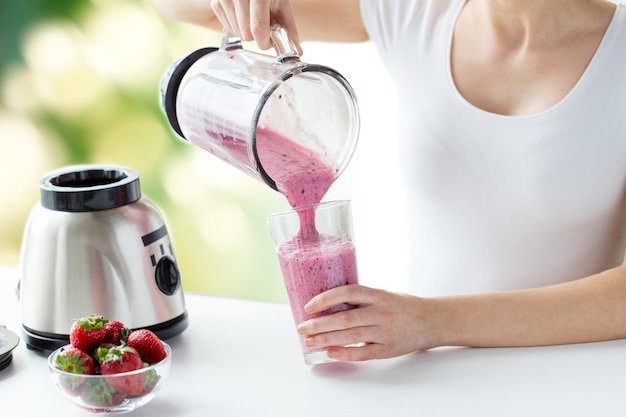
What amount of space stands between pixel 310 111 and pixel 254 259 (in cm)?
234

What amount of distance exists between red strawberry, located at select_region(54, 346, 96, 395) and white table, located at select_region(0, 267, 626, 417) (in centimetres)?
7

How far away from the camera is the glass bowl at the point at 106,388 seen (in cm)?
123

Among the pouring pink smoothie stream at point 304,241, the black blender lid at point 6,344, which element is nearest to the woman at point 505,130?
the pouring pink smoothie stream at point 304,241

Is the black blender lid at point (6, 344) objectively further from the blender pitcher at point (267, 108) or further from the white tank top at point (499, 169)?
the white tank top at point (499, 169)

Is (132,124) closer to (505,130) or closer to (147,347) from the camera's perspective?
(505,130)

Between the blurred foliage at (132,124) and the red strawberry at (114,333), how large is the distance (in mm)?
2303

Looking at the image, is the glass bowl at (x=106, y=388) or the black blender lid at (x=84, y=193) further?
the black blender lid at (x=84, y=193)

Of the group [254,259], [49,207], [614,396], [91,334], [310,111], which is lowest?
[254,259]

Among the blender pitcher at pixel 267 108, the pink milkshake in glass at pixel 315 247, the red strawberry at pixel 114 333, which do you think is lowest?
the red strawberry at pixel 114 333

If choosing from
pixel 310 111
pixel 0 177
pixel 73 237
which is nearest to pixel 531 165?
pixel 310 111

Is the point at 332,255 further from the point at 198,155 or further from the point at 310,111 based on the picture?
the point at 198,155

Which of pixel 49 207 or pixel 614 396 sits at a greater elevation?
pixel 49 207

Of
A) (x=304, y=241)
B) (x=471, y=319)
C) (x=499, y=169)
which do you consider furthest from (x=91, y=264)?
(x=499, y=169)

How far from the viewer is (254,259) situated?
3.72m
